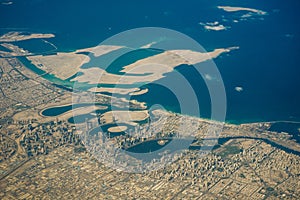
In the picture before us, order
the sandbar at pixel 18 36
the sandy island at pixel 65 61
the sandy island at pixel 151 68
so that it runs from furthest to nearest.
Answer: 1. the sandbar at pixel 18 36
2. the sandy island at pixel 65 61
3. the sandy island at pixel 151 68

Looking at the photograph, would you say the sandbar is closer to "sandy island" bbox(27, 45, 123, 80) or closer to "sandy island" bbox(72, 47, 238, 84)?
"sandy island" bbox(27, 45, 123, 80)

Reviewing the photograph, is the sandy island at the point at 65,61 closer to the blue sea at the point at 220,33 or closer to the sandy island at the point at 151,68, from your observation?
the sandy island at the point at 151,68

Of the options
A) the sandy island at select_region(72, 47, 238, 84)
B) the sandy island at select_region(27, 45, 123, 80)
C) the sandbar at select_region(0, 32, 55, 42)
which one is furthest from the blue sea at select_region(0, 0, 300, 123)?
the sandy island at select_region(27, 45, 123, 80)

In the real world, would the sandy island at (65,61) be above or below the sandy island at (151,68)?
above

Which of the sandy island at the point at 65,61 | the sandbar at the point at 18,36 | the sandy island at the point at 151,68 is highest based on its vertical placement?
the sandbar at the point at 18,36

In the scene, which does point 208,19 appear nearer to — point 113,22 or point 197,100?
point 113,22

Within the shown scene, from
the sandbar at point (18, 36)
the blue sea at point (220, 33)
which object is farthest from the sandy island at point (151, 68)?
the sandbar at point (18, 36)

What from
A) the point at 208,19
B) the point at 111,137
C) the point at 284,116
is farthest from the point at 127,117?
the point at 208,19

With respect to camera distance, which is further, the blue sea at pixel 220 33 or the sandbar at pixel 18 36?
the sandbar at pixel 18 36

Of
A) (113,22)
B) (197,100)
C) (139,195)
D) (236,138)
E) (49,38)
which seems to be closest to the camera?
(139,195)
